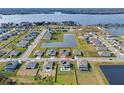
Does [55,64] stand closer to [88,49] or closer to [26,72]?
[26,72]

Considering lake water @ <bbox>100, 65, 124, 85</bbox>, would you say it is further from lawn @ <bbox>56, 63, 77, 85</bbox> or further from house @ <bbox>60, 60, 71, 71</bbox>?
house @ <bbox>60, 60, 71, 71</bbox>

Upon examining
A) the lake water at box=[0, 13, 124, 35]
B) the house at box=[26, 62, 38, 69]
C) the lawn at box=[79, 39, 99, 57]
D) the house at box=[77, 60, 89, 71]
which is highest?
the house at box=[77, 60, 89, 71]

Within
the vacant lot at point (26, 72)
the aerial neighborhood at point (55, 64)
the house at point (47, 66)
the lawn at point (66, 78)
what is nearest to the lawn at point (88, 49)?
the aerial neighborhood at point (55, 64)

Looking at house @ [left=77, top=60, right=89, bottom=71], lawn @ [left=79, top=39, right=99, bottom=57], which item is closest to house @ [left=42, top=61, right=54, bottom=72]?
house @ [left=77, top=60, right=89, bottom=71]

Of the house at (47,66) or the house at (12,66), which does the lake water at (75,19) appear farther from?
the house at (12,66)

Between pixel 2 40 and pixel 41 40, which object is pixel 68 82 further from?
pixel 2 40

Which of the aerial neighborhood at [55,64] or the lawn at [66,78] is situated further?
the aerial neighborhood at [55,64]
